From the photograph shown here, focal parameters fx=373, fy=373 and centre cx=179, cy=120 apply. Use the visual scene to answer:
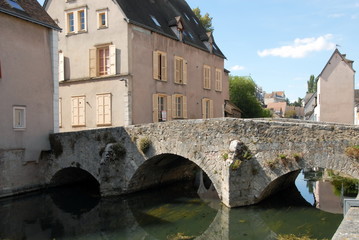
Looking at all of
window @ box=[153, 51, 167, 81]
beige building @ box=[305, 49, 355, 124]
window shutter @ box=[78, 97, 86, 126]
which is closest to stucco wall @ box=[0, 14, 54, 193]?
window shutter @ box=[78, 97, 86, 126]

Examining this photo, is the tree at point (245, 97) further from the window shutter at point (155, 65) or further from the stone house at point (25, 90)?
the stone house at point (25, 90)

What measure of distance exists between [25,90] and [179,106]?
9127mm

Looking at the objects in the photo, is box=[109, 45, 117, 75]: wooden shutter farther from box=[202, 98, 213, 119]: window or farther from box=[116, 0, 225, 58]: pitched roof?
box=[202, 98, 213, 119]: window

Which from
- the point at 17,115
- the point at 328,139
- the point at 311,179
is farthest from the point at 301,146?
the point at 17,115

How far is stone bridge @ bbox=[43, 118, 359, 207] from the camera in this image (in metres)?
9.78

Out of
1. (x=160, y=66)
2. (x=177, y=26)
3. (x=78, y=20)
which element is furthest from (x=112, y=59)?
(x=177, y=26)

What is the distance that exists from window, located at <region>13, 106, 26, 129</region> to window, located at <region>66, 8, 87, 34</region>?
6.29m

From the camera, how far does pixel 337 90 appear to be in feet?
82.1

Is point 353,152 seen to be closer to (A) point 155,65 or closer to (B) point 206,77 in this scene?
Result: (A) point 155,65

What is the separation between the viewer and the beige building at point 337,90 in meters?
24.7

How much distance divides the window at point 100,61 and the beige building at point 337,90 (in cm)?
1478

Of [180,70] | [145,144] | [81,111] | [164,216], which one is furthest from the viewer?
[180,70]

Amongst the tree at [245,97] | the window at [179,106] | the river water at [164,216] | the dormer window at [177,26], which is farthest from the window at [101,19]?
the tree at [245,97]

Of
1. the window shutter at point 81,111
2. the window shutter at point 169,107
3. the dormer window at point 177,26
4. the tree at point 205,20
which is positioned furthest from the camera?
the tree at point 205,20
